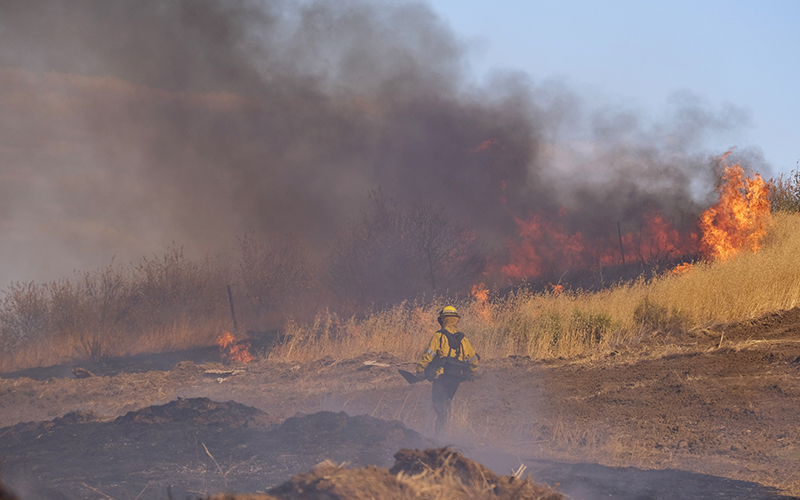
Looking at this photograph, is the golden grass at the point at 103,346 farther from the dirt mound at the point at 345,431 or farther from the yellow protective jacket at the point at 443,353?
the yellow protective jacket at the point at 443,353

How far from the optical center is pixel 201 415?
348 inches

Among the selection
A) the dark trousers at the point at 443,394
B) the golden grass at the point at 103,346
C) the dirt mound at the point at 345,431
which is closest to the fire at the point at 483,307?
the dark trousers at the point at 443,394

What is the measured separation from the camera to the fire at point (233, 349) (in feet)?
51.1

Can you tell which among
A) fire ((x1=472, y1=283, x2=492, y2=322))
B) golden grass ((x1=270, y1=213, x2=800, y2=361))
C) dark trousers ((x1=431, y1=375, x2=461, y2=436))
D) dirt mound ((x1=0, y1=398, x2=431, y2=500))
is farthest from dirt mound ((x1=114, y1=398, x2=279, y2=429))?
fire ((x1=472, y1=283, x2=492, y2=322))

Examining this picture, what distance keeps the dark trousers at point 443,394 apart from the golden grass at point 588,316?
5231 mm

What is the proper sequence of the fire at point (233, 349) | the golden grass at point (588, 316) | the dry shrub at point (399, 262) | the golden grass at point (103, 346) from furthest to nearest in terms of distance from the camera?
the dry shrub at point (399, 262) < the golden grass at point (103, 346) < the fire at point (233, 349) < the golden grass at point (588, 316)

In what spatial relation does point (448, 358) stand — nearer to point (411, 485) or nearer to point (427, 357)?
point (427, 357)

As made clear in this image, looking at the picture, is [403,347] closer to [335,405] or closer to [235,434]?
[335,405]

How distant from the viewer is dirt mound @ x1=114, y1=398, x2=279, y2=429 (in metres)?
8.62

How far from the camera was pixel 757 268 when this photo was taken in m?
15.4

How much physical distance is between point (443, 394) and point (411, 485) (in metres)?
5.27

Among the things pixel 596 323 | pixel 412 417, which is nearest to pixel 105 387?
pixel 412 417

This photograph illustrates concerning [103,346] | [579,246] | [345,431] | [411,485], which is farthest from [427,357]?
[579,246]

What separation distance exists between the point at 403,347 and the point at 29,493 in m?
9.97
